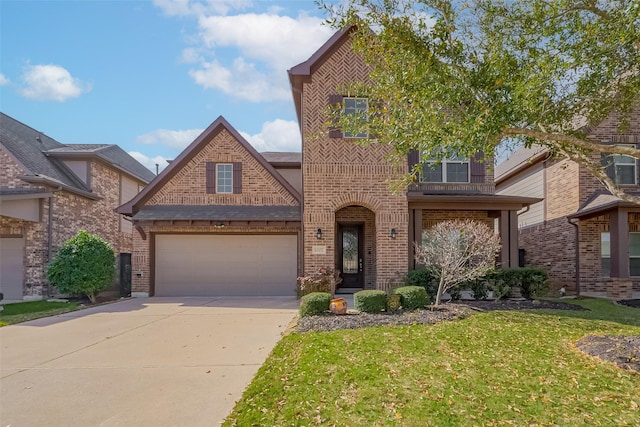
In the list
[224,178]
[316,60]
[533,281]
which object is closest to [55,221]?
[224,178]

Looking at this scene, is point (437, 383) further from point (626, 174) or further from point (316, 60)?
point (626, 174)

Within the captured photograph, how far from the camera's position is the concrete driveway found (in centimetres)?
409

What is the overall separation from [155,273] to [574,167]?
1526 cm

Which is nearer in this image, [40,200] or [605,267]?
[40,200]

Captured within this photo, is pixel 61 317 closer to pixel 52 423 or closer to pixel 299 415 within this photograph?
pixel 52 423

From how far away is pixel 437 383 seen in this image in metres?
4.52

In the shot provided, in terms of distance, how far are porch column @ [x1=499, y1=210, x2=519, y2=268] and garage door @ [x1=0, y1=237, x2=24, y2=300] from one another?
16282 mm

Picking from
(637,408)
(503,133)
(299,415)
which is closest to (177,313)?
(299,415)

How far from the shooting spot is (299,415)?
3.83 m

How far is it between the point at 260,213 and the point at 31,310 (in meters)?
6.92

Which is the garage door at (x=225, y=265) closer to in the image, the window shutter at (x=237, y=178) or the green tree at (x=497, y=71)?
the window shutter at (x=237, y=178)

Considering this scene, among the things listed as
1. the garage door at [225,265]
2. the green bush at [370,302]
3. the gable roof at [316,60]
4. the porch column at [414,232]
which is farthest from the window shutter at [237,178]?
the green bush at [370,302]

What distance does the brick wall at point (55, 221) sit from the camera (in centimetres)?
1414

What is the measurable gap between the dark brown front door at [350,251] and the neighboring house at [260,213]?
4cm
